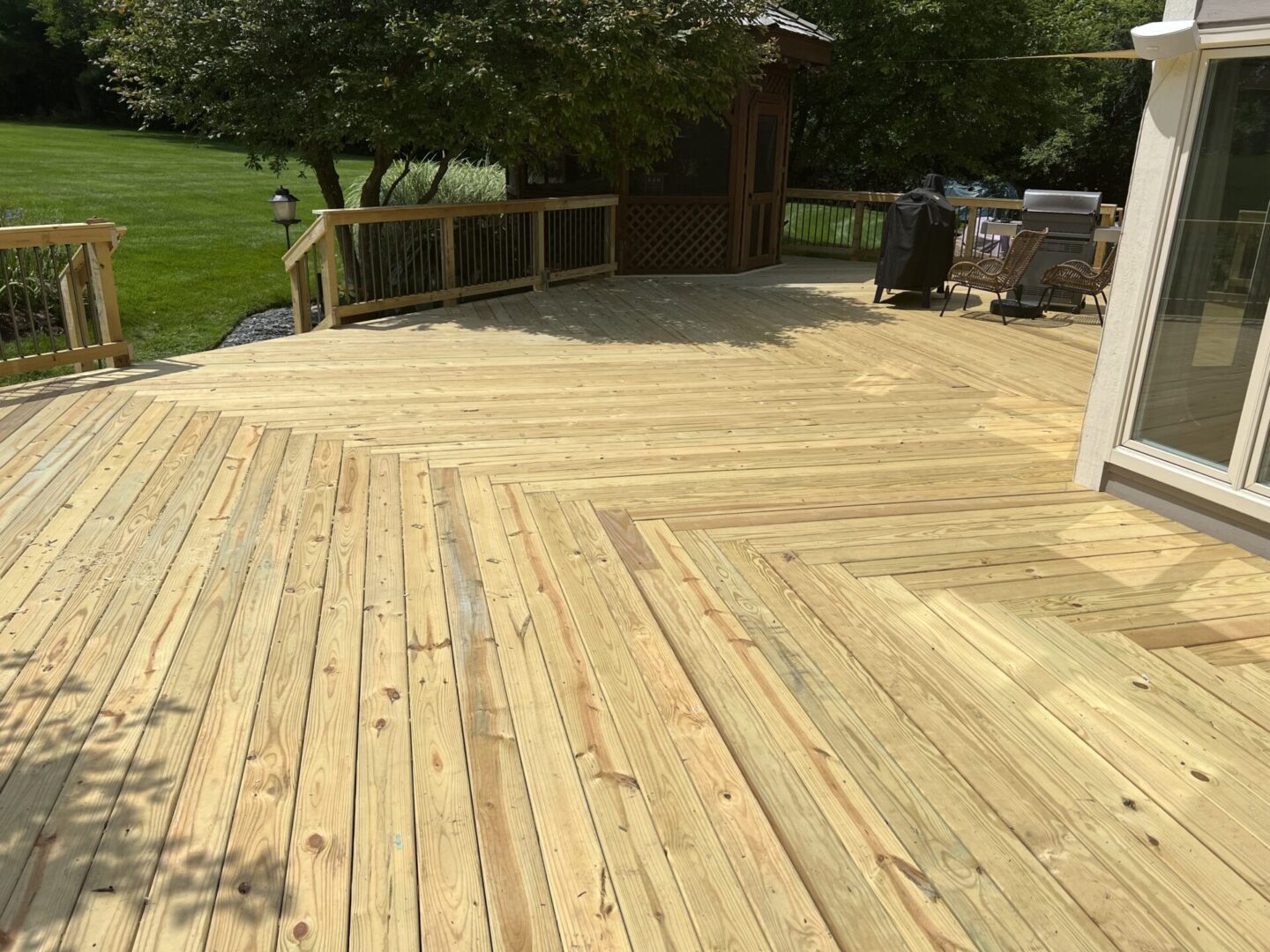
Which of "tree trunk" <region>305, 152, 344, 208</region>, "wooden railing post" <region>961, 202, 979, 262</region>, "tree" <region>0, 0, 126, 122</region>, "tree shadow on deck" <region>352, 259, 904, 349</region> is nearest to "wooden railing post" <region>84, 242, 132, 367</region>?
"tree shadow on deck" <region>352, 259, 904, 349</region>

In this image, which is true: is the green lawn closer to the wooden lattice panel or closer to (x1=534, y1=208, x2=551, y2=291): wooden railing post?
(x1=534, y1=208, x2=551, y2=291): wooden railing post

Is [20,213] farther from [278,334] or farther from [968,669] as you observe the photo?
[968,669]

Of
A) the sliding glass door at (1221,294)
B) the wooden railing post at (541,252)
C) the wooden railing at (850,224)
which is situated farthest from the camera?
the wooden railing at (850,224)

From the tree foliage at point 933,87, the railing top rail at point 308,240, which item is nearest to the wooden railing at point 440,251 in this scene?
the railing top rail at point 308,240

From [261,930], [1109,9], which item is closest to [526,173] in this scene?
[261,930]

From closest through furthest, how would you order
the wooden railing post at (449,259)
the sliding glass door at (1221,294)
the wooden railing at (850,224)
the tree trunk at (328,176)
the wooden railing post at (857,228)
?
the sliding glass door at (1221,294), the wooden railing post at (449,259), the tree trunk at (328,176), the wooden railing at (850,224), the wooden railing post at (857,228)

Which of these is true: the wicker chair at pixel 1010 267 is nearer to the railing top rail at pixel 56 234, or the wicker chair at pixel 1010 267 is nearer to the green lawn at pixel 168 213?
the railing top rail at pixel 56 234

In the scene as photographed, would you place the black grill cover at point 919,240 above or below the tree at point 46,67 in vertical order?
below

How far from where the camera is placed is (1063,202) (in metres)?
8.52

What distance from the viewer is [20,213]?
943 centimetres

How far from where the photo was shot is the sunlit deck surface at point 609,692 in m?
1.77

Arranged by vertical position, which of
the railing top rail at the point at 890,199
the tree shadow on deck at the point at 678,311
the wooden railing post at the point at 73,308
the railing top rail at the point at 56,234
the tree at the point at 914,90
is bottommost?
the tree shadow on deck at the point at 678,311

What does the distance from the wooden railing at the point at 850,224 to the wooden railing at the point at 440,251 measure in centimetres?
387

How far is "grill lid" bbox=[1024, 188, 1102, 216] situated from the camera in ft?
27.6
